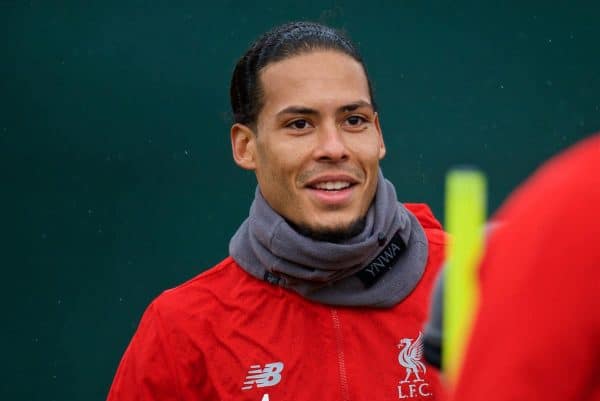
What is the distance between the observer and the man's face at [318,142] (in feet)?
8.13

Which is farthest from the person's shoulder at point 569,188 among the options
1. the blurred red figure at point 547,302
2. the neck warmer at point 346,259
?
the neck warmer at point 346,259

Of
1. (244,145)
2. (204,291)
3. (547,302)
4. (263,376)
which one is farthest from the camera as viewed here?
(244,145)

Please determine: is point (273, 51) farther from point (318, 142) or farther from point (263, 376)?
point (263, 376)

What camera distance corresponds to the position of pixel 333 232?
8.16 feet

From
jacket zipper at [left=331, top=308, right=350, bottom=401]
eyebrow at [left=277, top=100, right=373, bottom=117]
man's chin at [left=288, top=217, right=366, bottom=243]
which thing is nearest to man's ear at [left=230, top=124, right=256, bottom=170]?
eyebrow at [left=277, top=100, right=373, bottom=117]

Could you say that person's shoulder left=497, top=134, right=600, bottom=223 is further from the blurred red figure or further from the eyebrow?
the eyebrow

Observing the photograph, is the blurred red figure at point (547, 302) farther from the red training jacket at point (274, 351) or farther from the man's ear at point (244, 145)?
the man's ear at point (244, 145)

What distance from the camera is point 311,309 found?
8.30ft

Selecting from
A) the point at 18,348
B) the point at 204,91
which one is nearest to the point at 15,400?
the point at 18,348

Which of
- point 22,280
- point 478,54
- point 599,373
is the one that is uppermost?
point 478,54

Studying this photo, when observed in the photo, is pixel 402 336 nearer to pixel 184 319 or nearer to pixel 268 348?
pixel 268 348

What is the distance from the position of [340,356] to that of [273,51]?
2.37ft

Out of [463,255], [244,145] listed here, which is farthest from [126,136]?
[463,255]

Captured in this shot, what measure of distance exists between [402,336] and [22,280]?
1632 mm
